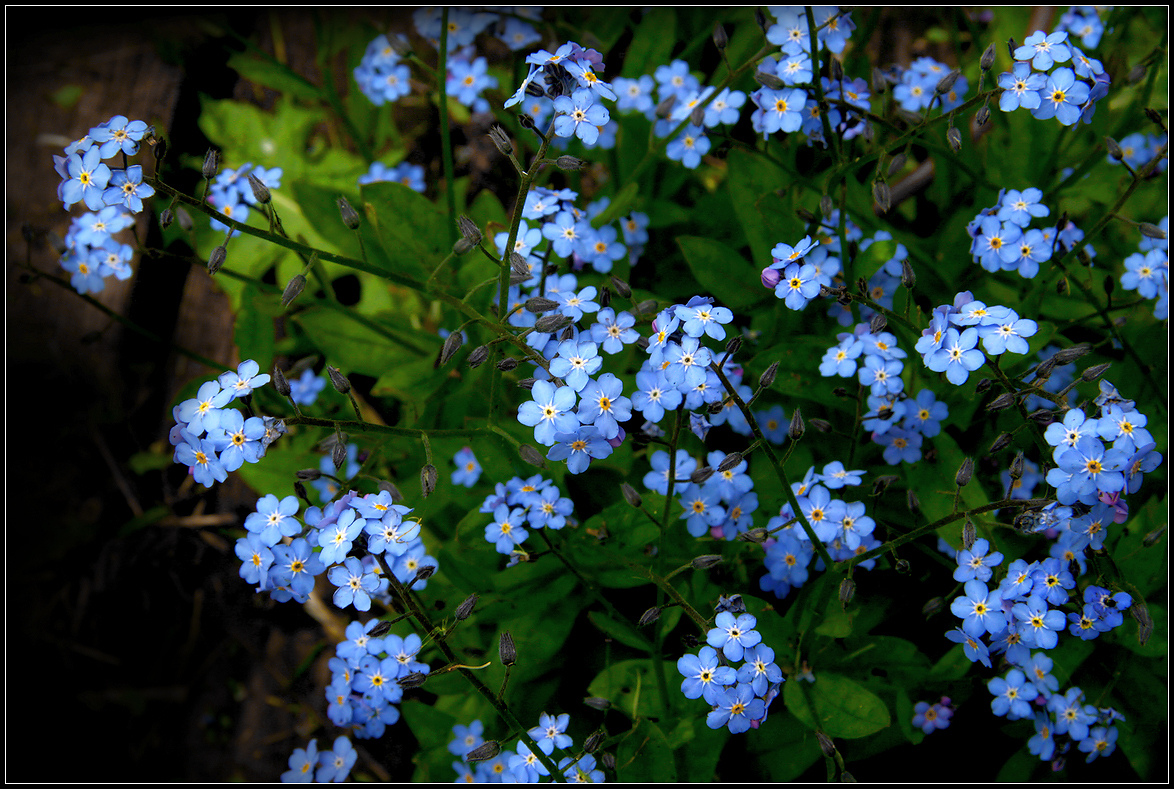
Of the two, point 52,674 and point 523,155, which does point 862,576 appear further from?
point 52,674

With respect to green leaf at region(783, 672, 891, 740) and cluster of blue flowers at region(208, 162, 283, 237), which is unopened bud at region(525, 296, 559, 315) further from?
cluster of blue flowers at region(208, 162, 283, 237)

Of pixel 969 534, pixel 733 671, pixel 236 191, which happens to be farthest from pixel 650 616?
pixel 236 191

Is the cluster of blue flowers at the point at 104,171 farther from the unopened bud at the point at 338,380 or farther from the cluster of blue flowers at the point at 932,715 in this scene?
the cluster of blue flowers at the point at 932,715

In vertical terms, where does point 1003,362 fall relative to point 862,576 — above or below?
above

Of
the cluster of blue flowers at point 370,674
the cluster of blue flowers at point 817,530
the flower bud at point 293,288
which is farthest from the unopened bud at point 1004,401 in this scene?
the flower bud at point 293,288

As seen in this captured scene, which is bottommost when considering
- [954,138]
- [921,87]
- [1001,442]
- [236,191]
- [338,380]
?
[1001,442]

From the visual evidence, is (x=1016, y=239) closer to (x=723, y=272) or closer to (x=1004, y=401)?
(x=1004, y=401)

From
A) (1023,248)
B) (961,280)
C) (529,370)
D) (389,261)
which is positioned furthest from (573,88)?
(961,280)
